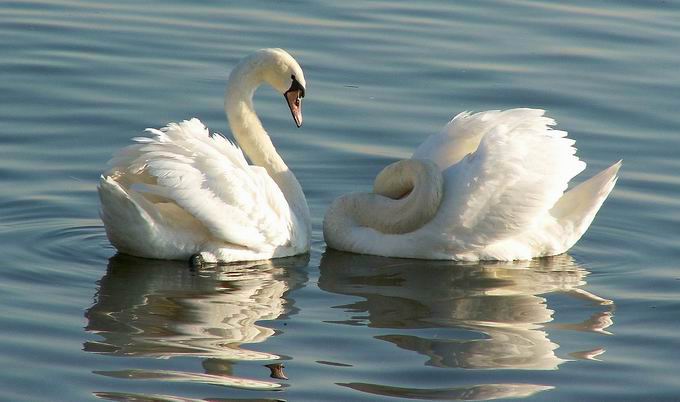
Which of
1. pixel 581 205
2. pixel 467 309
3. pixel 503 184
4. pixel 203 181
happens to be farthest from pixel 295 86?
pixel 467 309

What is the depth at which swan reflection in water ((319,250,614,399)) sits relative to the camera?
8.54 metres

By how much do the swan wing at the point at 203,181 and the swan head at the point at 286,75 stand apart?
36.8 inches

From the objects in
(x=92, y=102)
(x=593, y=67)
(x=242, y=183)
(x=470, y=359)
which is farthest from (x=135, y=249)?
(x=593, y=67)

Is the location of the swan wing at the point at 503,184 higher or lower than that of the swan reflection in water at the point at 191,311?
higher

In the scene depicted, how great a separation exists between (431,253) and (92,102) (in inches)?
160

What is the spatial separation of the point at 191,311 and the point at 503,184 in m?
2.42

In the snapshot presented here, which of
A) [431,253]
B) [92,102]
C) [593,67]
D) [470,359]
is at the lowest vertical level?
[470,359]

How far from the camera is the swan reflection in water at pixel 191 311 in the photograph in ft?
27.4

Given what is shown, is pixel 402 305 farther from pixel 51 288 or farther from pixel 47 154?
pixel 47 154

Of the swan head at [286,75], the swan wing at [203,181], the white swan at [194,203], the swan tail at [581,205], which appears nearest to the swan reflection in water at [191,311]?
the white swan at [194,203]

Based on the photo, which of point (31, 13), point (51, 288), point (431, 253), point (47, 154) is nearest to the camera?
point (51, 288)

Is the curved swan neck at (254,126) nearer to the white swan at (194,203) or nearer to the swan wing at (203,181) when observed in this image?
the white swan at (194,203)

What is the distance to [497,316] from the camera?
9.54 metres

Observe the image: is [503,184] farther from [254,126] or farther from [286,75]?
[254,126]
